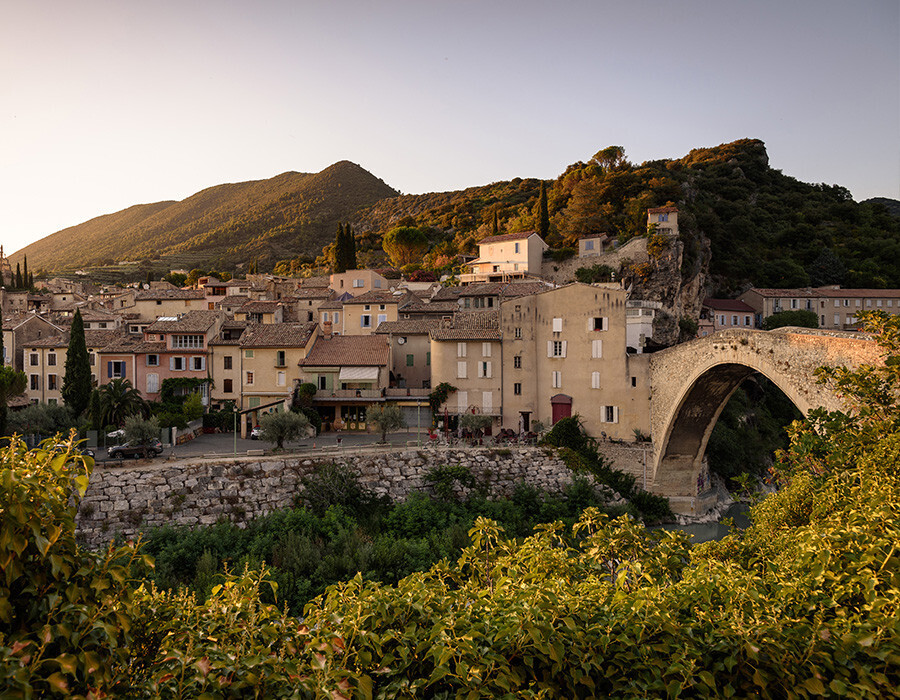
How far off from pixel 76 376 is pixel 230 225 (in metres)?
118

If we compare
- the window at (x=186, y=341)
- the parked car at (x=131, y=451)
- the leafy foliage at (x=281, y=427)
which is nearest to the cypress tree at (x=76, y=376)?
the window at (x=186, y=341)

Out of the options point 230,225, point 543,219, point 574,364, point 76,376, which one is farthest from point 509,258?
point 230,225

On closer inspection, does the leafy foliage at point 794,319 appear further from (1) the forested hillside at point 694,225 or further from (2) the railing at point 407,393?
(2) the railing at point 407,393

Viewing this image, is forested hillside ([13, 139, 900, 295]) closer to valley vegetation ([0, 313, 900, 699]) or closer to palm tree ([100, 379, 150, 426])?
palm tree ([100, 379, 150, 426])

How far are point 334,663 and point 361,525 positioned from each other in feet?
63.7

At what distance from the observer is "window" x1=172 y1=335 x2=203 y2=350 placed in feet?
106

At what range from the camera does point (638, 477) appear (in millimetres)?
27922

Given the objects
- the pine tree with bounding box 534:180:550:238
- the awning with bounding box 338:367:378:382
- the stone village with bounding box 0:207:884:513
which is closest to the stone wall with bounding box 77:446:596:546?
the stone village with bounding box 0:207:884:513

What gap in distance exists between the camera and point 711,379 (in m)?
23.5

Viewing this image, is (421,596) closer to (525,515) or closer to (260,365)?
(525,515)

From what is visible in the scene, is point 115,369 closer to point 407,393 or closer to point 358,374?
A: point 358,374

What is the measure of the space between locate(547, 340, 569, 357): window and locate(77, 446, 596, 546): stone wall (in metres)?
5.62

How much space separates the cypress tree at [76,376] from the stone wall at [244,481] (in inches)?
331

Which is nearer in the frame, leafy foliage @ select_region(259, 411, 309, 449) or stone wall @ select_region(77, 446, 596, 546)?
stone wall @ select_region(77, 446, 596, 546)
